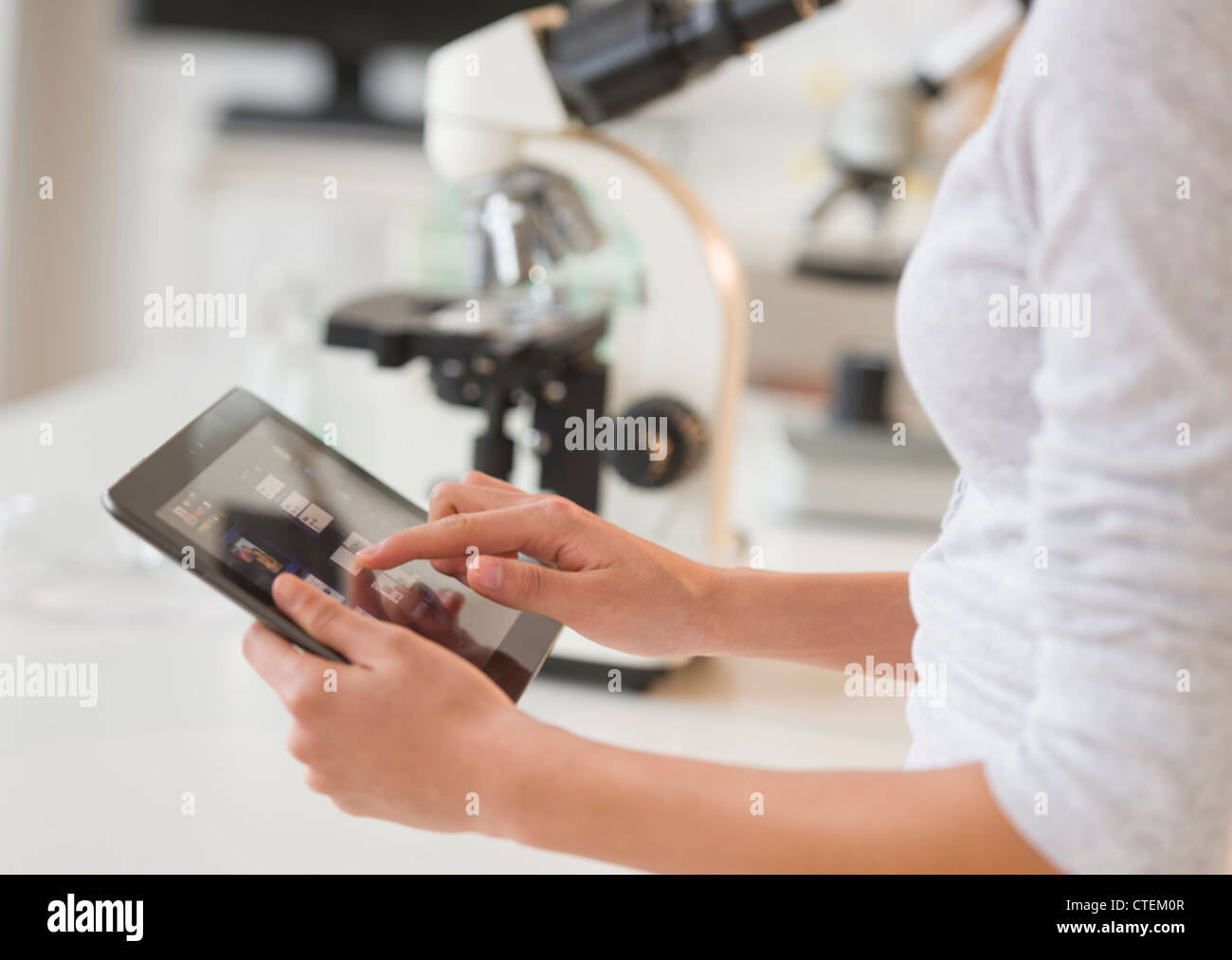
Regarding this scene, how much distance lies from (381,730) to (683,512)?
2.05ft

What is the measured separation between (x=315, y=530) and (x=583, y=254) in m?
0.52

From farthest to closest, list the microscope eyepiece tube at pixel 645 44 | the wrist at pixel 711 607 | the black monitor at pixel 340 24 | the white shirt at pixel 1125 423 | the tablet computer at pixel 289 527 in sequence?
the black monitor at pixel 340 24 → the microscope eyepiece tube at pixel 645 44 → the wrist at pixel 711 607 → the tablet computer at pixel 289 527 → the white shirt at pixel 1125 423

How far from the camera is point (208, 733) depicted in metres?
0.91

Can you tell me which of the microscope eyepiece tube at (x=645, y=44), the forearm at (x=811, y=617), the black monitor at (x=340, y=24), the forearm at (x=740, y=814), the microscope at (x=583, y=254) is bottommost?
the forearm at (x=740, y=814)

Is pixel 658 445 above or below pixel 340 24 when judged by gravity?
below

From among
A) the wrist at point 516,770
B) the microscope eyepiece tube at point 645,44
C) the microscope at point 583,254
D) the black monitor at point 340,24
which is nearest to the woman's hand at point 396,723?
the wrist at point 516,770

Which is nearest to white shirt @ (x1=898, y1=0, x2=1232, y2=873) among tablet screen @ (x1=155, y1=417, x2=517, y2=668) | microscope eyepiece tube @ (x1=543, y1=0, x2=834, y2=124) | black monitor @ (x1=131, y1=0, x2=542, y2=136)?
tablet screen @ (x1=155, y1=417, x2=517, y2=668)

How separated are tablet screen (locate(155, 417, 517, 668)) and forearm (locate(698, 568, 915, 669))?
12 centimetres

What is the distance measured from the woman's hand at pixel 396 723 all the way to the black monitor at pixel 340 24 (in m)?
3.03

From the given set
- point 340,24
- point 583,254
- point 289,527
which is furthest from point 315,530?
point 340,24

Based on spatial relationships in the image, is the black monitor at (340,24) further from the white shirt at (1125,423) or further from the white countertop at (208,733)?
the white shirt at (1125,423)

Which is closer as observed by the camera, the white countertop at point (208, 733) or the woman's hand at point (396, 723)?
the woman's hand at point (396, 723)

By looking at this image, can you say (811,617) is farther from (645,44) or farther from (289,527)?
(645,44)

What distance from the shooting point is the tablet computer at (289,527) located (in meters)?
0.60
